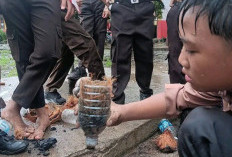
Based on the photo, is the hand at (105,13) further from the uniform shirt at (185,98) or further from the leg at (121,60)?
the uniform shirt at (185,98)

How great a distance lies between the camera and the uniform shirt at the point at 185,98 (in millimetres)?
1621

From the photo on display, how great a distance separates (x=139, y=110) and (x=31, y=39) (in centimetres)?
136

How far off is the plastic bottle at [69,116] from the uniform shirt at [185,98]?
1.40 metres

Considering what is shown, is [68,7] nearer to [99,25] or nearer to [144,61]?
[144,61]

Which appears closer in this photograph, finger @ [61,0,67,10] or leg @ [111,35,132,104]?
finger @ [61,0,67,10]

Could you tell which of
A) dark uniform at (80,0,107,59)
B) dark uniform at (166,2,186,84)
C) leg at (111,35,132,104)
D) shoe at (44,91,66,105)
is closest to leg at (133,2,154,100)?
leg at (111,35,132,104)

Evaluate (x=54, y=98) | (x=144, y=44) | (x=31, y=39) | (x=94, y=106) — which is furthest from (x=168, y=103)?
(x=54, y=98)

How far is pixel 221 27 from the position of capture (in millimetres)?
1192

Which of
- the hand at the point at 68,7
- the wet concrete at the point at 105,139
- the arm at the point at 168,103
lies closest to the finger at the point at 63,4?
the hand at the point at 68,7

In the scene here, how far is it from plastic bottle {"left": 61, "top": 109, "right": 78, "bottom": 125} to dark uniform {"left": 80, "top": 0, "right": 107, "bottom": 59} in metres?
2.40

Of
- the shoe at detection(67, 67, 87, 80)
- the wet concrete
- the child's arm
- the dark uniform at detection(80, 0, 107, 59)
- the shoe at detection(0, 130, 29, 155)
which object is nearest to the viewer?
the child's arm

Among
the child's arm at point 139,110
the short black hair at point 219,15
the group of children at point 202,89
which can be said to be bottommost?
the child's arm at point 139,110

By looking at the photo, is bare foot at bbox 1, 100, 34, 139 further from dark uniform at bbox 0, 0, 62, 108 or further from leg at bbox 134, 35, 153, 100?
leg at bbox 134, 35, 153, 100

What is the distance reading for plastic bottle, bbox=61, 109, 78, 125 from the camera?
2.93m
